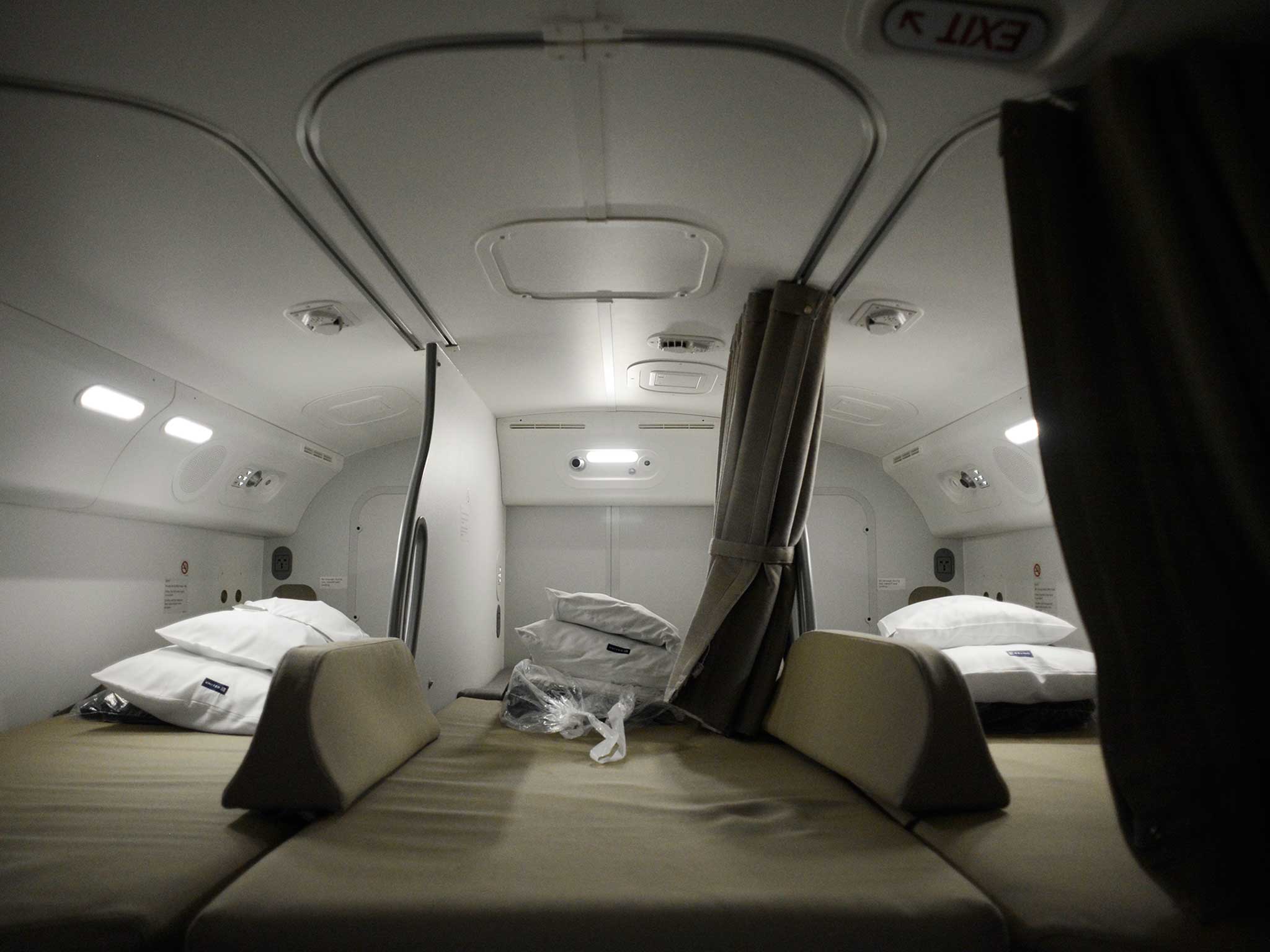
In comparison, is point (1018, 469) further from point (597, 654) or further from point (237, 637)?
point (237, 637)

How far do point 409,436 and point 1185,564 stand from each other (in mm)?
4915

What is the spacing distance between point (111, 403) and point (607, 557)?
3.22 meters

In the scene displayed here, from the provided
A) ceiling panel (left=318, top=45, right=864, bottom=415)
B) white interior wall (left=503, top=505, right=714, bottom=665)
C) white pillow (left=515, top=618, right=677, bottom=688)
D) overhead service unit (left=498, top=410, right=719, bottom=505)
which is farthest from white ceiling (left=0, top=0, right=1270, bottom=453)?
white interior wall (left=503, top=505, right=714, bottom=665)

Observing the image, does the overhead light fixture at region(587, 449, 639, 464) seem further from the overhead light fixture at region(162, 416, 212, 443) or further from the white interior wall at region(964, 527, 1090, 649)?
the white interior wall at region(964, 527, 1090, 649)

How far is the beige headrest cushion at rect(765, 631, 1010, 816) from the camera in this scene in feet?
5.26

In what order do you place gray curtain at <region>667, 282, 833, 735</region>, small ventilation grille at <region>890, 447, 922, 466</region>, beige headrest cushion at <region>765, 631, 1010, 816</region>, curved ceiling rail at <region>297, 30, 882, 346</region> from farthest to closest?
small ventilation grille at <region>890, 447, 922, 466</region> → gray curtain at <region>667, 282, 833, 735</region> → beige headrest cushion at <region>765, 631, 1010, 816</region> → curved ceiling rail at <region>297, 30, 882, 346</region>

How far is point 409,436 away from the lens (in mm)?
5312

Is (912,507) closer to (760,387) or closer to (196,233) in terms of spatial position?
(760,387)

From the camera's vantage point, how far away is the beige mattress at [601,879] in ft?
3.84

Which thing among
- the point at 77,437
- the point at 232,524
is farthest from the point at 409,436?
the point at 77,437

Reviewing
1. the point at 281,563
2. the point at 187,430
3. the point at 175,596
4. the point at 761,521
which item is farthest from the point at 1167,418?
the point at 281,563

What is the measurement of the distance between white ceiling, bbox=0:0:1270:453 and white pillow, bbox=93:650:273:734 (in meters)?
1.41

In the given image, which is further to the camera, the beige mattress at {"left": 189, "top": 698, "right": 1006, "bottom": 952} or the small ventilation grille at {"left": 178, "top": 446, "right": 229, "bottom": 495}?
the small ventilation grille at {"left": 178, "top": 446, "right": 229, "bottom": 495}

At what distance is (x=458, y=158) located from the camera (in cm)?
192
